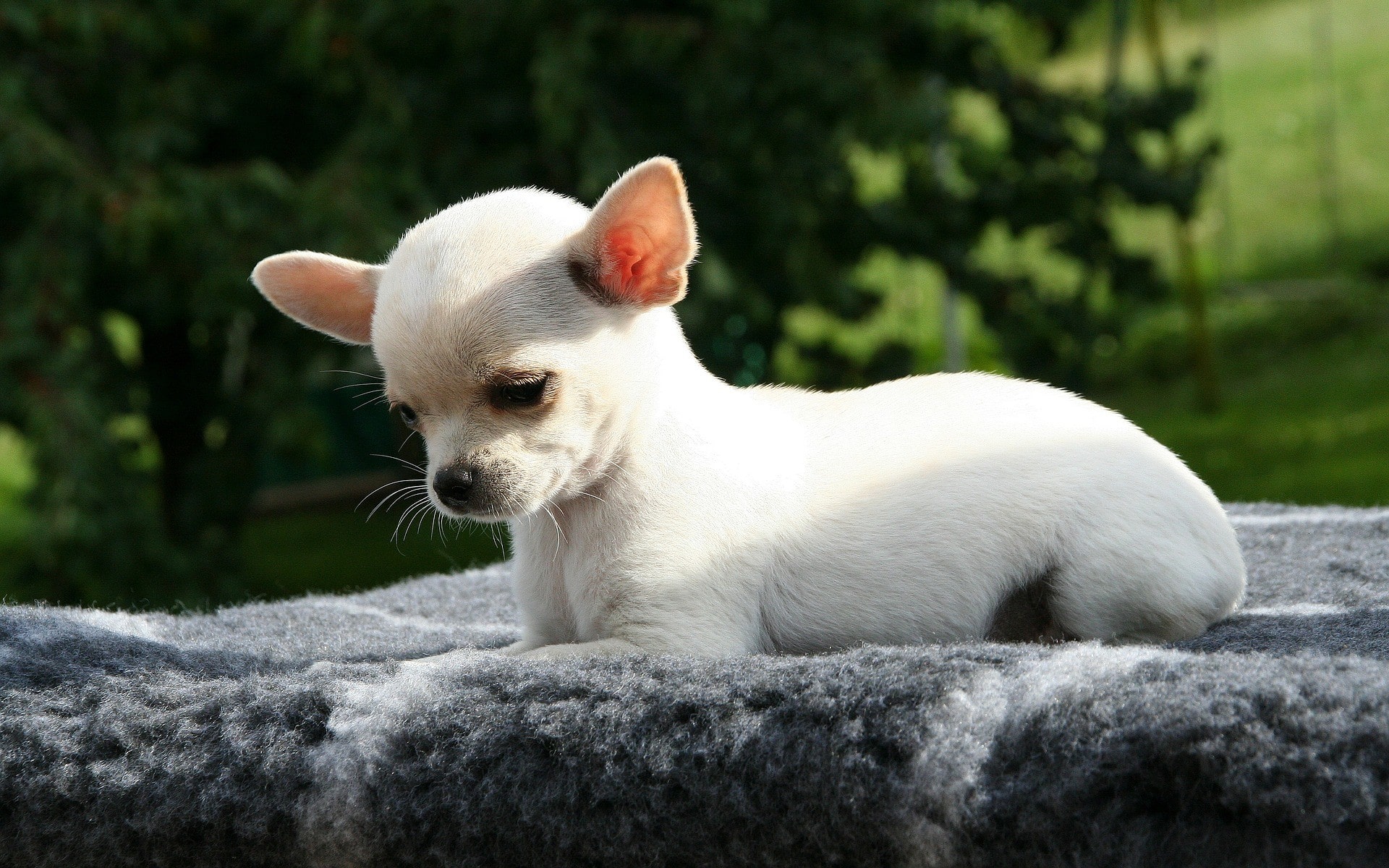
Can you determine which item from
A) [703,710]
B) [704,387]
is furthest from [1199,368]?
[703,710]

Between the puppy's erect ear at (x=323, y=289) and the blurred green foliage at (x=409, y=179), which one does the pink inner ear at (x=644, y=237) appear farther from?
the blurred green foliage at (x=409, y=179)

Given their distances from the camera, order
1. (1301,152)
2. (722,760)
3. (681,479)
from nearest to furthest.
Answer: (722,760) → (681,479) → (1301,152)

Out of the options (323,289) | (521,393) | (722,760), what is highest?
(323,289)

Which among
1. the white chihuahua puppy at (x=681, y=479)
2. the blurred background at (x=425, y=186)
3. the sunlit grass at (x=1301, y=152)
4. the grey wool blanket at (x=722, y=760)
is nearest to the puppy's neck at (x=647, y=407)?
the white chihuahua puppy at (x=681, y=479)

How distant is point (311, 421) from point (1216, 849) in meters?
3.10

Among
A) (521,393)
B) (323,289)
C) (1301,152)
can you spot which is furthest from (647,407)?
(1301,152)

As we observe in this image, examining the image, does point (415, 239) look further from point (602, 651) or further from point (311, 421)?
point (311, 421)

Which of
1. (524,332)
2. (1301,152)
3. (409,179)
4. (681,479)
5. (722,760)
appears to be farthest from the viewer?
(1301,152)

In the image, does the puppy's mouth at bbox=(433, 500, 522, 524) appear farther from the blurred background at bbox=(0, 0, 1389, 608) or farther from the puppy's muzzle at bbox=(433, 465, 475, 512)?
the blurred background at bbox=(0, 0, 1389, 608)

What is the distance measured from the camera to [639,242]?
1.62 meters

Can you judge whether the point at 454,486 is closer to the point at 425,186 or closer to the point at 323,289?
the point at 323,289

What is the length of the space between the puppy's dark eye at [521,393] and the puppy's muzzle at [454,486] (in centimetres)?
9

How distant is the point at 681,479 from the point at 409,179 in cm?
242

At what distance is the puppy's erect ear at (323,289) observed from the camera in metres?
1.78
